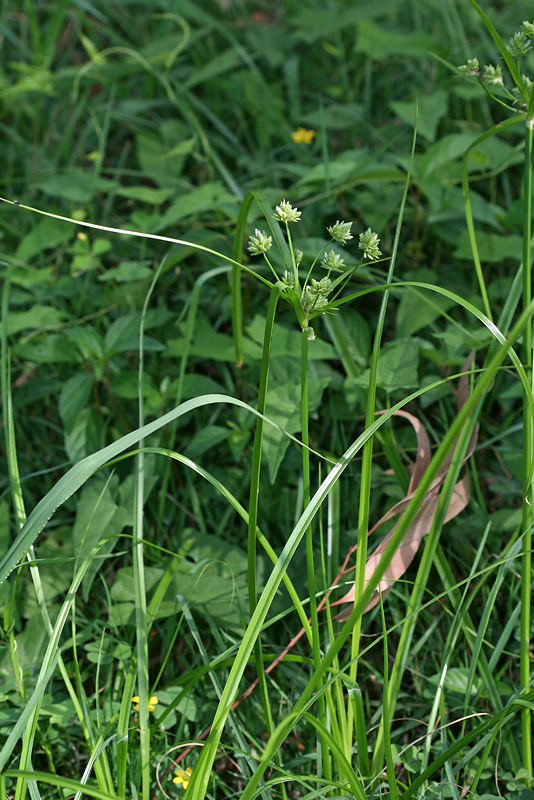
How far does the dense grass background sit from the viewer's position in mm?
1048

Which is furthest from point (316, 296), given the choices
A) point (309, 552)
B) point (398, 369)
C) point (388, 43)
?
point (388, 43)

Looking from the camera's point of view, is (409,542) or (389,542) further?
(409,542)

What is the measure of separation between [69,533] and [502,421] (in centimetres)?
98

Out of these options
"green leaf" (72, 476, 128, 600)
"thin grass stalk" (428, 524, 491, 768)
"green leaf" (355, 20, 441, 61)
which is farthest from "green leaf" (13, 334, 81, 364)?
"green leaf" (355, 20, 441, 61)

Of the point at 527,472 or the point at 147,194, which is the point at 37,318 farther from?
the point at 527,472

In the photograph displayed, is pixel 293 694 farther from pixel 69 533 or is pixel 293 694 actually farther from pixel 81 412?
pixel 81 412

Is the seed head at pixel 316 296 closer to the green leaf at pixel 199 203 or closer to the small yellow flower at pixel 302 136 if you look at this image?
the green leaf at pixel 199 203

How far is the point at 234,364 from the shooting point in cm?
156

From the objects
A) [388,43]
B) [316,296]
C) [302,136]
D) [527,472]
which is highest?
[388,43]

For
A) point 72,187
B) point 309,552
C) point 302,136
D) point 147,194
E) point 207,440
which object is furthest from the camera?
point 302,136

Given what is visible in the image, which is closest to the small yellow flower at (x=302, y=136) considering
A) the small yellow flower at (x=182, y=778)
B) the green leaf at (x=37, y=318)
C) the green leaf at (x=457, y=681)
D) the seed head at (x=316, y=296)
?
the green leaf at (x=37, y=318)

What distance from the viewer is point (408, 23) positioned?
2344 mm

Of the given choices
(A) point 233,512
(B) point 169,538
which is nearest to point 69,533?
(B) point 169,538

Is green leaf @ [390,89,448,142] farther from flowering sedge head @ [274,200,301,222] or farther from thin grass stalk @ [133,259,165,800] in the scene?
thin grass stalk @ [133,259,165,800]
